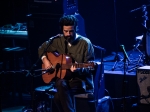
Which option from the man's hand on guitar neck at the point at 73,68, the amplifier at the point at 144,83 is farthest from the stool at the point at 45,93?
the amplifier at the point at 144,83

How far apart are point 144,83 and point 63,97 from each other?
1.43m

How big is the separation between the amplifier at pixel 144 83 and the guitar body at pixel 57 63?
125 cm

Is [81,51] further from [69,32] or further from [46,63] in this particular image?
[46,63]

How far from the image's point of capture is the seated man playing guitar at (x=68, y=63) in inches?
251

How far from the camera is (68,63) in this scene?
21.1 ft

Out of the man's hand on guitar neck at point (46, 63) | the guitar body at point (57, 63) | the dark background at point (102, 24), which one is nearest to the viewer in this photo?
the guitar body at point (57, 63)

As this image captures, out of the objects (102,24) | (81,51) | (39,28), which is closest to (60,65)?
(81,51)

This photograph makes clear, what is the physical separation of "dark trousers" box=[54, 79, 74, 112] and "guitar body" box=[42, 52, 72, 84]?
12 cm

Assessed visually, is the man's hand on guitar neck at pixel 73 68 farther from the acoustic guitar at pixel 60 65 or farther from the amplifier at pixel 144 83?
the amplifier at pixel 144 83

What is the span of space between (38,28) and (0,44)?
2381 mm

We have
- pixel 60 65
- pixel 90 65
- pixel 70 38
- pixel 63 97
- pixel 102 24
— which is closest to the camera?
pixel 90 65

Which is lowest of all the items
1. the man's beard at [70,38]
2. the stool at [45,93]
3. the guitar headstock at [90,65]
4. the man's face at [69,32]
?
the stool at [45,93]

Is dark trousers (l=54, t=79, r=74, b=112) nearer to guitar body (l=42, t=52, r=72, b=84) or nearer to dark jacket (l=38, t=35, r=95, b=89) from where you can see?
guitar body (l=42, t=52, r=72, b=84)

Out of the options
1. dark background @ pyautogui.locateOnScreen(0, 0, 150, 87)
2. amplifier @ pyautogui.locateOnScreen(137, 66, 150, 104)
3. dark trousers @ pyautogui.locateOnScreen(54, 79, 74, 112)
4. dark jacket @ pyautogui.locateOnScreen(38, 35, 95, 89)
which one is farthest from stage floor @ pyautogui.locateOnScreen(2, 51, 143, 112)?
dark trousers @ pyautogui.locateOnScreen(54, 79, 74, 112)
